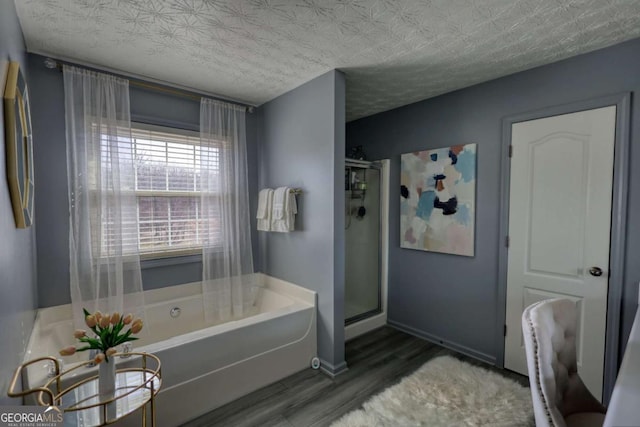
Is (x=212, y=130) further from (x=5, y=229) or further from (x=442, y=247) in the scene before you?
(x=442, y=247)

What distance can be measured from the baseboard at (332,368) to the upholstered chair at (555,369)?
150 centimetres

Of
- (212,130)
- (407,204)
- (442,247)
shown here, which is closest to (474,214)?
(442,247)

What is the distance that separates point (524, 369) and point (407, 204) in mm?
1739

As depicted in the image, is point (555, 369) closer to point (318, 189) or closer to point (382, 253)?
point (318, 189)

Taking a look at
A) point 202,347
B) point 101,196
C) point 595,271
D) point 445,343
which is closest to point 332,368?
point 202,347

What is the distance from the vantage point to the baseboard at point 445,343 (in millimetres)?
2600

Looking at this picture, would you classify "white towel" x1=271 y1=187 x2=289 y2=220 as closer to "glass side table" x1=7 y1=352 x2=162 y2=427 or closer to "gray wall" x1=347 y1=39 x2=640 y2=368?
"gray wall" x1=347 y1=39 x2=640 y2=368

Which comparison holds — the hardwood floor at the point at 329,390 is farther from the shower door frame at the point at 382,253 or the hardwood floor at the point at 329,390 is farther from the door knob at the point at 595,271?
the door knob at the point at 595,271

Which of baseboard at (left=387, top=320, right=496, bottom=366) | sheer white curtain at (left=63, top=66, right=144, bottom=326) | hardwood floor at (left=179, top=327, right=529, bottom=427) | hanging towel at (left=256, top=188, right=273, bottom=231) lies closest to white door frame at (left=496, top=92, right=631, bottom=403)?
hardwood floor at (left=179, top=327, right=529, bottom=427)

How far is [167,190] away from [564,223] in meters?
3.26

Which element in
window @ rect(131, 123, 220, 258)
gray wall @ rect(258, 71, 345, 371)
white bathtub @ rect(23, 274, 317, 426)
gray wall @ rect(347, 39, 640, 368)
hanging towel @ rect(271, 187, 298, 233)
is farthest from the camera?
hanging towel @ rect(271, 187, 298, 233)

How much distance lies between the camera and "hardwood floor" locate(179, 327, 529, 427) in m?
1.90

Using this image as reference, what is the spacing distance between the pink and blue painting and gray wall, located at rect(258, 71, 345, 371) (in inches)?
40.7

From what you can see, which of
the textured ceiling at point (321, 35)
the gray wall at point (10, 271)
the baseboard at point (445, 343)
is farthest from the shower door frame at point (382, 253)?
the gray wall at point (10, 271)
